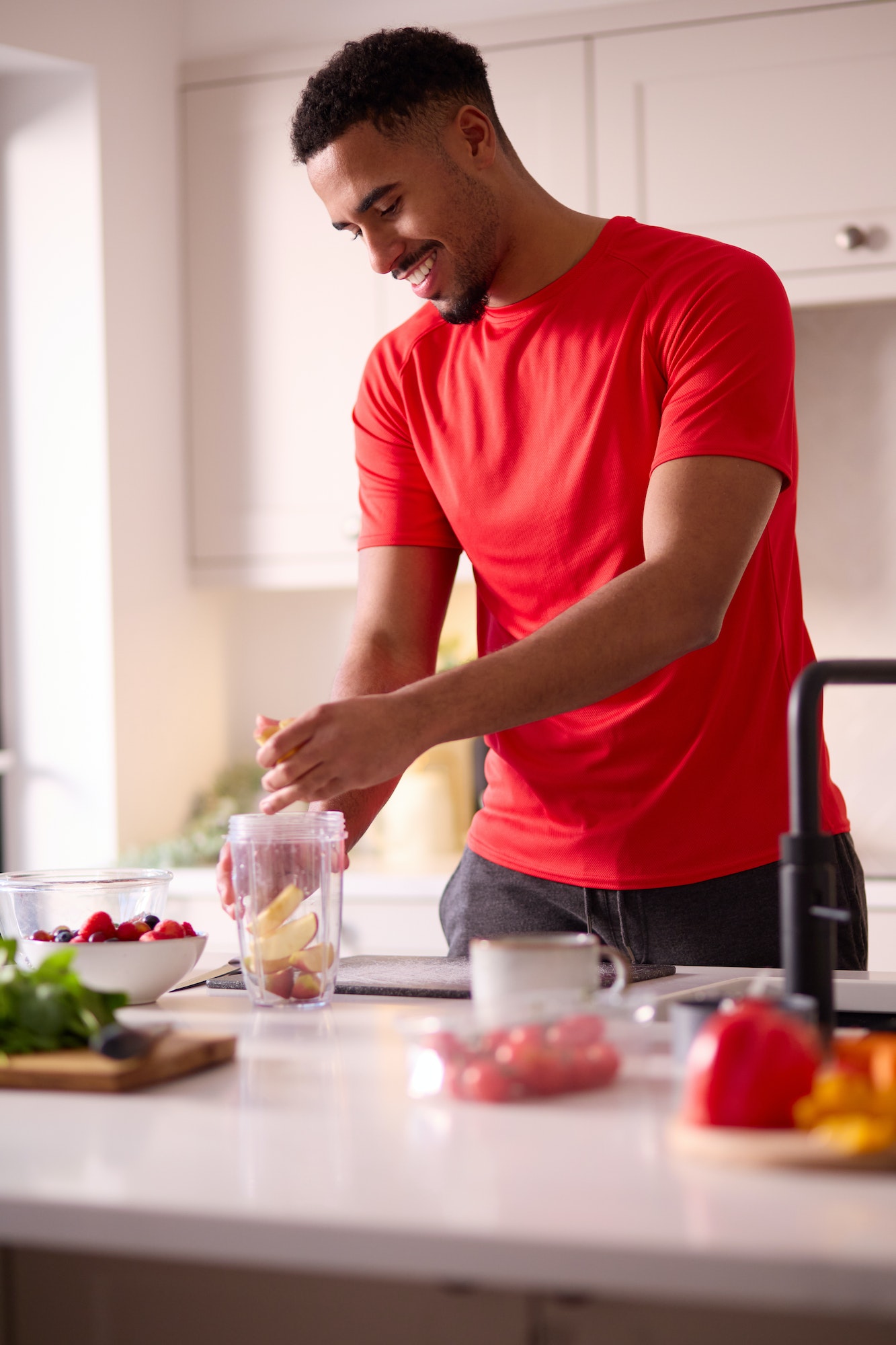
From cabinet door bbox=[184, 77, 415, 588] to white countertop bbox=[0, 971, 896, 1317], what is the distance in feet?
6.75

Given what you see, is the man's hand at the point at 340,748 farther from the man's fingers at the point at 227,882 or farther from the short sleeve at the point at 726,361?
the short sleeve at the point at 726,361

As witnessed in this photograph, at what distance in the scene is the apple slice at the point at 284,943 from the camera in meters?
1.18

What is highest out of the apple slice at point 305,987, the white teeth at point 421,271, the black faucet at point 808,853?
the white teeth at point 421,271

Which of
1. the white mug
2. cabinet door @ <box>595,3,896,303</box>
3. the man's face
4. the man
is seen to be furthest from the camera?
cabinet door @ <box>595,3,896,303</box>

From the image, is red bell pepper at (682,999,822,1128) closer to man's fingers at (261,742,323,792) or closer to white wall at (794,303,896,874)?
man's fingers at (261,742,323,792)

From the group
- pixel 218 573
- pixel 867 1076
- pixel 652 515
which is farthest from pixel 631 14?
pixel 867 1076

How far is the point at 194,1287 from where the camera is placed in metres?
0.78

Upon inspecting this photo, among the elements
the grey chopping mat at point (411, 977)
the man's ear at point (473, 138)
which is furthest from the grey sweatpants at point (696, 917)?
the man's ear at point (473, 138)

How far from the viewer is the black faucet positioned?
3.05 feet

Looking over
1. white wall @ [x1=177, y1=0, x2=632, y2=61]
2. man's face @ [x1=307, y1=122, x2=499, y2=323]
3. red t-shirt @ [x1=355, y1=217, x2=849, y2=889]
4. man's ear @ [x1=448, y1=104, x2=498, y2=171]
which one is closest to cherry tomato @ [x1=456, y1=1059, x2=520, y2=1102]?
red t-shirt @ [x1=355, y1=217, x2=849, y2=889]

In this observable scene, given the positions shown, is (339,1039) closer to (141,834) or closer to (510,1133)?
(510,1133)

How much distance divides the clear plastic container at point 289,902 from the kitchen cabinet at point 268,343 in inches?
68.0

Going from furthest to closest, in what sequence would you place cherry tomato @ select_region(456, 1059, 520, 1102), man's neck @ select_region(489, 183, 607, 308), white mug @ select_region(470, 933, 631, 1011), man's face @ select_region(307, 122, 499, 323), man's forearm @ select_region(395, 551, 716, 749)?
man's neck @ select_region(489, 183, 607, 308) → man's face @ select_region(307, 122, 499, 323) → man's forearm @ select_region(395, 551, 716, 749) → white mug @ select_region(470, 933, 631, 1011) → cherry tomato @ select_region(456, 1059, 520, 1102)

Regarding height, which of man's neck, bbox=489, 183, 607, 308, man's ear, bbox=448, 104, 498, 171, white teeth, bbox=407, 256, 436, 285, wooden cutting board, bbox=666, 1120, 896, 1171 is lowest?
wooden cutting board, bbox=666, 1120, 896, 1171
